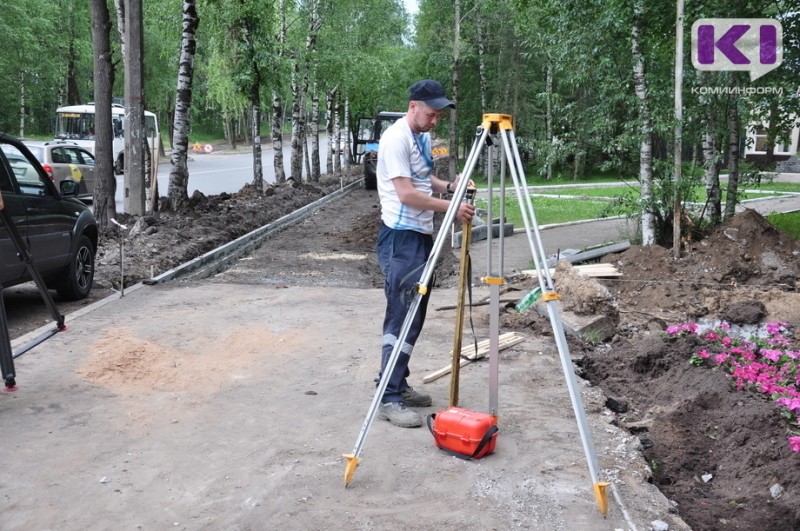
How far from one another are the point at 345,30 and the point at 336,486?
26832mm

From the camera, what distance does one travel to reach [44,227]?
8625 mm

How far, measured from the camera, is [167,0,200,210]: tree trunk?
49.5 ft

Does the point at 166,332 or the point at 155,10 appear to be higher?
the point at 155,10

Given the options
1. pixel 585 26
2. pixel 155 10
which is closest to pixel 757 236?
pixel 585 26

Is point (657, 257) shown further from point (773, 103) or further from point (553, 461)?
point (553, 461)

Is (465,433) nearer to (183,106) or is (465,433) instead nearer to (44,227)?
(44,227)

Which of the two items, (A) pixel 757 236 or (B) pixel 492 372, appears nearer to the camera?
(B) pixel 492 372

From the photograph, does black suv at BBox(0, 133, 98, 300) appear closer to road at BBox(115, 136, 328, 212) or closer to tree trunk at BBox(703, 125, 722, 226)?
tree trunk at BBox(703, 125, 722, 226)

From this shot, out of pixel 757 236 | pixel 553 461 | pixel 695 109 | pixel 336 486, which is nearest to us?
pixel 336 486

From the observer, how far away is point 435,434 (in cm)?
478

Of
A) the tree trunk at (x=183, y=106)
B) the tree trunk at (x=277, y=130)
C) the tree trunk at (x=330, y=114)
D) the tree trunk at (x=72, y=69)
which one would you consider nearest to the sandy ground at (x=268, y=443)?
the tree trunk at (x=183, y=106)

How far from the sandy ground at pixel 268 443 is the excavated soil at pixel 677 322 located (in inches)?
12.4

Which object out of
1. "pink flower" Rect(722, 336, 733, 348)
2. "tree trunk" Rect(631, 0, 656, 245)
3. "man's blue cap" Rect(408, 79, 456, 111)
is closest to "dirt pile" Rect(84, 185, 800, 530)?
"pink flower" Rect(722, 336, 733, 348)

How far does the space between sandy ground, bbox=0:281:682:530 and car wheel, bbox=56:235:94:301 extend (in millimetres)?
1752
